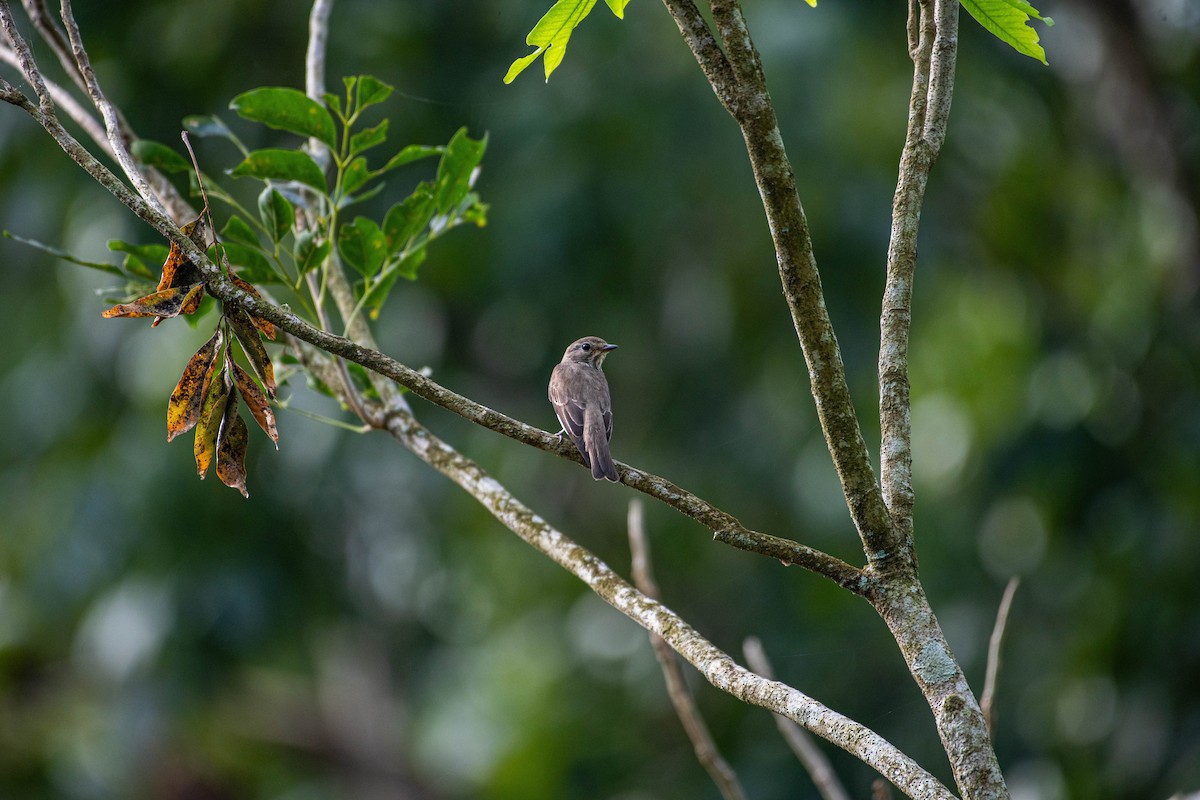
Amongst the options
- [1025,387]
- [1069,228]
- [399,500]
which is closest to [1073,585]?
[1025,387]

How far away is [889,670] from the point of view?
45.9ft

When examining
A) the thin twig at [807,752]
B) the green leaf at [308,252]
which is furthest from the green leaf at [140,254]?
the thin twig at [807,752]

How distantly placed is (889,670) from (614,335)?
188 inches

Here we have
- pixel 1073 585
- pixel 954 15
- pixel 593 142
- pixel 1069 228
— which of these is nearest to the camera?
pixel 954 15

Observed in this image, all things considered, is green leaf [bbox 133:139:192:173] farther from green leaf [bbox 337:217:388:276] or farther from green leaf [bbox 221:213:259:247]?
green leaf [bbox 337:217:388:276]

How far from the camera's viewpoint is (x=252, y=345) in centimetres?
271

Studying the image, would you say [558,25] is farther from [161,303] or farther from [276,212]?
[276,212]

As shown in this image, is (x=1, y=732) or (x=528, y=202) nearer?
(x=528, y=202)

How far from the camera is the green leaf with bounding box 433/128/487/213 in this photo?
3.86 meters

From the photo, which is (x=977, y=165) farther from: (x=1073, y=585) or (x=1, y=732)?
(x=1, y=732)

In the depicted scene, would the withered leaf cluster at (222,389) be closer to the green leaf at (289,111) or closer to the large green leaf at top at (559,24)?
the large green leaf at top at (559,24)

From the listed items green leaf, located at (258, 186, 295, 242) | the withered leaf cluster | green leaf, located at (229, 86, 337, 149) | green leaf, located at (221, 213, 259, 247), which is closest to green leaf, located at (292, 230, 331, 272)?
green leaf, located at (258, 186, 295, 242)

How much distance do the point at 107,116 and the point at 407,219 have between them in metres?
1.23

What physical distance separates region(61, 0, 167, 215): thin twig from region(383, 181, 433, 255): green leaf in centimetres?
104
